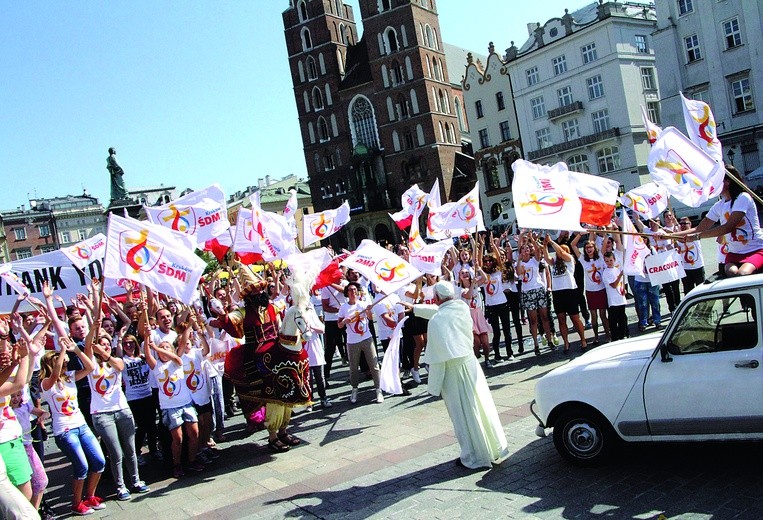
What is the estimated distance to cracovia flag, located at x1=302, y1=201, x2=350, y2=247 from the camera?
50.5 ft

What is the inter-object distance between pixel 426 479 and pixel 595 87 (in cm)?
4923

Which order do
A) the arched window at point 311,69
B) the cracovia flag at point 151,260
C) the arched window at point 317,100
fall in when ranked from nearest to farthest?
the cracovia flag at point 151,260 < the arched window at point 311,69 < the arched window at point 317,100

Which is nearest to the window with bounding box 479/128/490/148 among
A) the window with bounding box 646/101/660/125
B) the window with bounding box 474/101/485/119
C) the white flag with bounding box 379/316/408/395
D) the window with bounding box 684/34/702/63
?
the window with bounding box 474/101/485/119

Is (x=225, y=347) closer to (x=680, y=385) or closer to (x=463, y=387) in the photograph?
(x=463, y=387)

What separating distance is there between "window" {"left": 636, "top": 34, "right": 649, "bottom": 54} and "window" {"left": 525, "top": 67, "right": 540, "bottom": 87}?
7.99m

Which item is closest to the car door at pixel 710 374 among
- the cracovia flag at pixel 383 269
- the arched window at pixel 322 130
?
the cracovia flag at pixel 383 269

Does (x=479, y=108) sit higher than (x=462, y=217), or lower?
higher

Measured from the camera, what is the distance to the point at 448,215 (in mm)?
13711

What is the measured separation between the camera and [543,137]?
2185 inches

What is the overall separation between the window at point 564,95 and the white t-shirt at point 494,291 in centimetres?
4406

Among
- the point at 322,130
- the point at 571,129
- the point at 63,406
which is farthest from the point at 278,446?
the point at 322,130

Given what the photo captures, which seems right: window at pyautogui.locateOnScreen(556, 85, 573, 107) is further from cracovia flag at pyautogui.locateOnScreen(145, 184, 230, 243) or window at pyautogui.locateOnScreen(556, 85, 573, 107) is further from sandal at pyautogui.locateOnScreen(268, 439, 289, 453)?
sandal at pyautogui.locateOnScreen(268, 439, 289, 453)

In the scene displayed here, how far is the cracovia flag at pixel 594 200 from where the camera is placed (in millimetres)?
8211

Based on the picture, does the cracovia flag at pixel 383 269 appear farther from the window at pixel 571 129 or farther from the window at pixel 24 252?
the window at pixel 24 252
